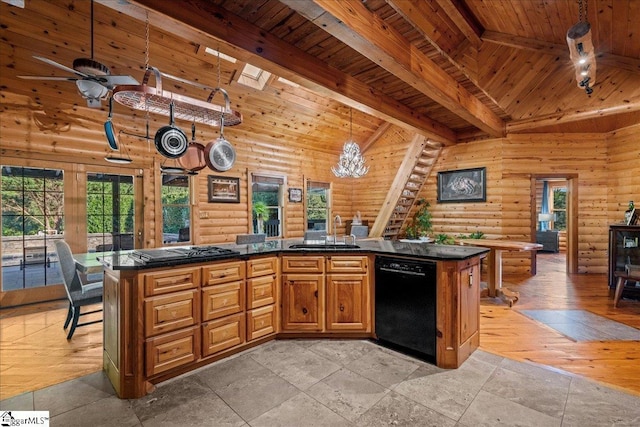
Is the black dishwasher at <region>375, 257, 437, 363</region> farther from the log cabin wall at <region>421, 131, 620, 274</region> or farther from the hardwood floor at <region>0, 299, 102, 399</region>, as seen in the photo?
the log cabin wall at <region>421, 131, 620, 274</region>

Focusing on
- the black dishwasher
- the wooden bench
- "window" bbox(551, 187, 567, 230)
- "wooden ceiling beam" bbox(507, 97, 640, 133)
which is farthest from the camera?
"window" bbox(551, 187, 567, 230)

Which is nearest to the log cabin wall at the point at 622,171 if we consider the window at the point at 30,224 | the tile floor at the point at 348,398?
the tile floor at the point at 348,398

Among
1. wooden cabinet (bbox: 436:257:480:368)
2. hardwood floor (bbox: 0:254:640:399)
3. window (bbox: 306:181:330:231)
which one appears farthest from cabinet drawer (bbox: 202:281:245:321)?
window (bbox: 306:181:330:231)

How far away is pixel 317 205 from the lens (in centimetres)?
840

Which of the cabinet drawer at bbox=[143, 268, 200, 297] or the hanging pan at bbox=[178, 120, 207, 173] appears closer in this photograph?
Result: the cabinet drawer at bbox=[143, 268, 200, 297]

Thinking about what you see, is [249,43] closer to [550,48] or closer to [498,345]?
[498,345]

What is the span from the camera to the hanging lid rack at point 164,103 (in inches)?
87.1

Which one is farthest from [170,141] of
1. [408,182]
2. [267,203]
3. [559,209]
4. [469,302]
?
[559,209]

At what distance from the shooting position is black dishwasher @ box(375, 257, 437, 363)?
8.63ft

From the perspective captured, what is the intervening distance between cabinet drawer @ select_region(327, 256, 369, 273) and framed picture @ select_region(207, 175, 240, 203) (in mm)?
3916

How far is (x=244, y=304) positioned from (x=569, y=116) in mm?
6121

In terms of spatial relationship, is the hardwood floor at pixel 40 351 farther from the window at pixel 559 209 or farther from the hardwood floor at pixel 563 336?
the window at pixel 559 209

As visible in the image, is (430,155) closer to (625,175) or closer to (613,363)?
(625,175)

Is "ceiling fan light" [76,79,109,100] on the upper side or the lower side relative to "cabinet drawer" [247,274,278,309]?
upper
